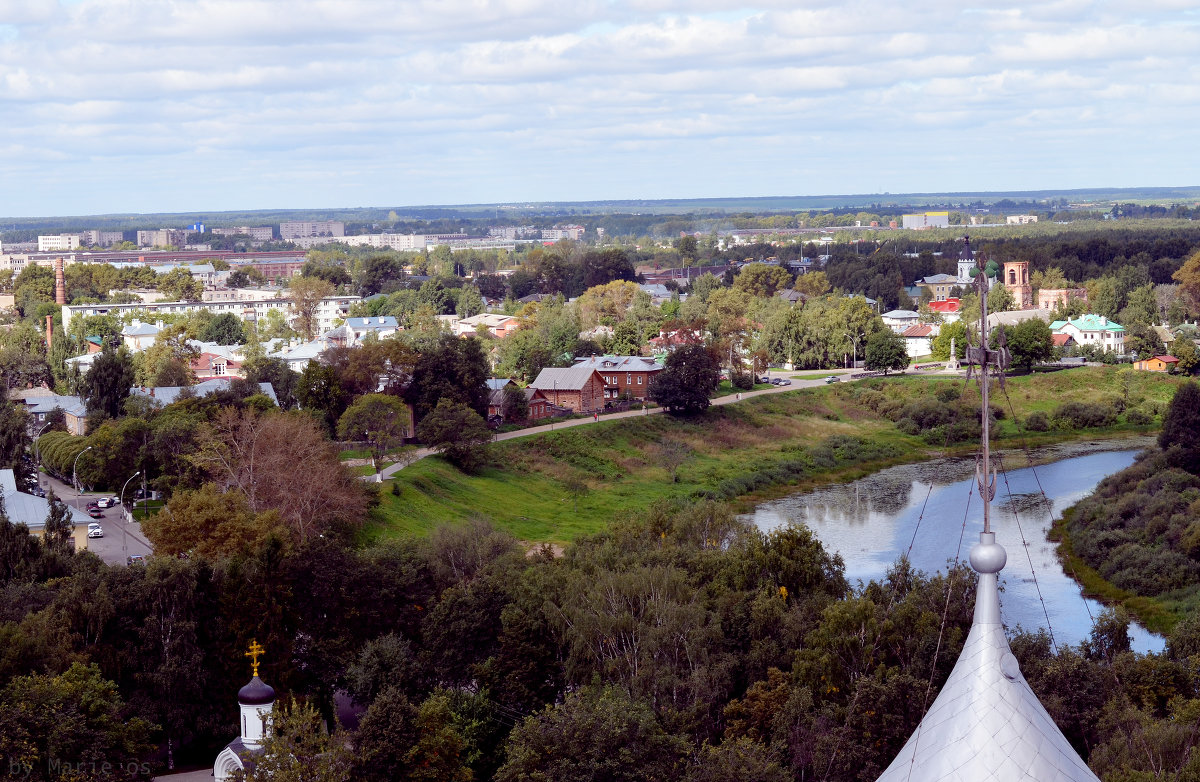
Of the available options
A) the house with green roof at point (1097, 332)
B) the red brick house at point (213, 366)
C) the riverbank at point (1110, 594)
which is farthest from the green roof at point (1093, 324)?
the red brick house at point (213, 366)

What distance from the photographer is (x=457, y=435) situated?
1796 inches

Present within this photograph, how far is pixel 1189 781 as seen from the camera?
15.5 metres

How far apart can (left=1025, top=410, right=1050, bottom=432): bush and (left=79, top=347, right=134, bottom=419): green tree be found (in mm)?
36810

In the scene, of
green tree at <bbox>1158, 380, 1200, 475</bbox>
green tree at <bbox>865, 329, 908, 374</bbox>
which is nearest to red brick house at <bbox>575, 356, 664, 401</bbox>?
green tree at <bbox>865, 329, 908, 374</bbox>

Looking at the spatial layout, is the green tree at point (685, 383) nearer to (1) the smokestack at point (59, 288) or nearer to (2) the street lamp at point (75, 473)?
(2) the street lamp at point (75, 473)

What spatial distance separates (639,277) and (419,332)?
176ft

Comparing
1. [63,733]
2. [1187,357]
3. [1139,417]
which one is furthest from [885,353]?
[63,733]

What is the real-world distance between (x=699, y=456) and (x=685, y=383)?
12.4 feet

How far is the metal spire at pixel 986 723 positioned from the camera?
35.2 feet

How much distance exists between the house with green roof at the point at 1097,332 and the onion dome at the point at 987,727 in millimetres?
63684

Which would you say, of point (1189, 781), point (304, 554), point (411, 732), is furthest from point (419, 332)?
point (1189, 781)

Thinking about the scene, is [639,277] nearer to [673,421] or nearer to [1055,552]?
[673,421]

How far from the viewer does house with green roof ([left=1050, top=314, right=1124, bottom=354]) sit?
71.8 m

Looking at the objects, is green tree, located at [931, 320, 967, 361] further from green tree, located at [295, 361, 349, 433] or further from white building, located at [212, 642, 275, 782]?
white building, located at [212, 642, 275, 782]
